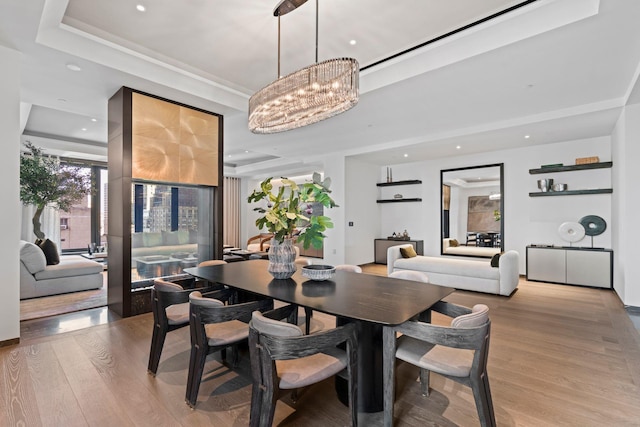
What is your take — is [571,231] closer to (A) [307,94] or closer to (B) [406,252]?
(B) [406,252]

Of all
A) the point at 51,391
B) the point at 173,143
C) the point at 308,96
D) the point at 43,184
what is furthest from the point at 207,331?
the point at 43,184

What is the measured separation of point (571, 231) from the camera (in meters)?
5.66

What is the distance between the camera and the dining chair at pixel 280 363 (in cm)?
152

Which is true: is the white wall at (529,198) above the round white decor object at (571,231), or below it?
above

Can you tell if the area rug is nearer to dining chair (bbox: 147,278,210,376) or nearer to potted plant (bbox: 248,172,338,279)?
dining chair (bbox: 147,278,210,376)

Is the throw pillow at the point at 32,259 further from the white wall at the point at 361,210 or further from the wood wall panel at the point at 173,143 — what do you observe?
the white wall at the point at 361,210

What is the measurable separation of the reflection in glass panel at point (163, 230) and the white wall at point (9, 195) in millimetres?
1083

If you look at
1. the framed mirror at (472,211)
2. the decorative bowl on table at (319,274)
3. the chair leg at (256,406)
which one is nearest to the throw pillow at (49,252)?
the decorative bowl on table at (319,274)

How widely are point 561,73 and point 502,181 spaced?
3.51 metres

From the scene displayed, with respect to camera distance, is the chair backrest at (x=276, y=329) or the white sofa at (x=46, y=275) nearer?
the chair backrest at (x=276, y=329)

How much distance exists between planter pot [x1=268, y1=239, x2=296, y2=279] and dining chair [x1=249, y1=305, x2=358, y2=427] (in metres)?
0.94

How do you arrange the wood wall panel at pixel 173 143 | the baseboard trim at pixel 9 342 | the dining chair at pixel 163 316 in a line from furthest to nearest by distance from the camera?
1. the wood wall panel at pixel 173 143
2. the baseboard trim at pixel 9 342
3. the dining chair at pixel 163 316

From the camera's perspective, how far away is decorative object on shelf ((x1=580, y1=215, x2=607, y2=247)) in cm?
549

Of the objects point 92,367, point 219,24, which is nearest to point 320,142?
point 219,24
